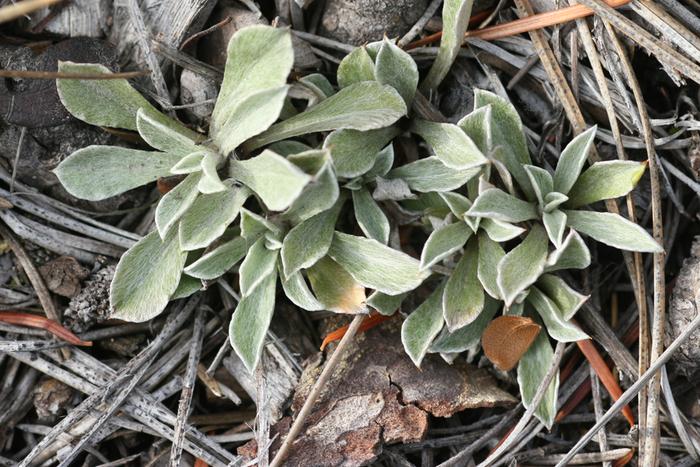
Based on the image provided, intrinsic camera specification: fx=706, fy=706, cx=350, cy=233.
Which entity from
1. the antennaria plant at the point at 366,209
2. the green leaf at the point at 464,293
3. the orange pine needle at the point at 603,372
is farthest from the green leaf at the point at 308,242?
the orange pine needle at the point at 603,372

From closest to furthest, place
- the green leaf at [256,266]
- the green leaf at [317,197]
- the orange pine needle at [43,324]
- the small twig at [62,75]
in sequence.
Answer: the green leaf at [317,197], the small twig at [62,75], the green leaf at [256,266], the orange pine needle at [43,324]

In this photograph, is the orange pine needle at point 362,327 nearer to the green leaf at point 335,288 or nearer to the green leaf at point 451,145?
the green leaf at point 335,288

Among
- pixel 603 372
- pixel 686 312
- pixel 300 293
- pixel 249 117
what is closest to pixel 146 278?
A: pixel 300 293

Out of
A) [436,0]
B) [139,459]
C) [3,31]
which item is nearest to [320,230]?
[436,0]

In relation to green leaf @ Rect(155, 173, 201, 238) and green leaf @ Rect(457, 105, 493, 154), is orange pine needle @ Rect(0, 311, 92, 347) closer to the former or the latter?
green leaf @ Rect(155, 173, 201, 238)

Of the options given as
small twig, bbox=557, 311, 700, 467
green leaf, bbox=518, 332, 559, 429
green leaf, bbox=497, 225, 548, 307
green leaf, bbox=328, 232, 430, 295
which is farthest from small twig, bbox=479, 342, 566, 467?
green leaf, bbox=328, 232, 430, 295

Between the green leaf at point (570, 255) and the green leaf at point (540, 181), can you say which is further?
the green leaf at point (540, 181)
